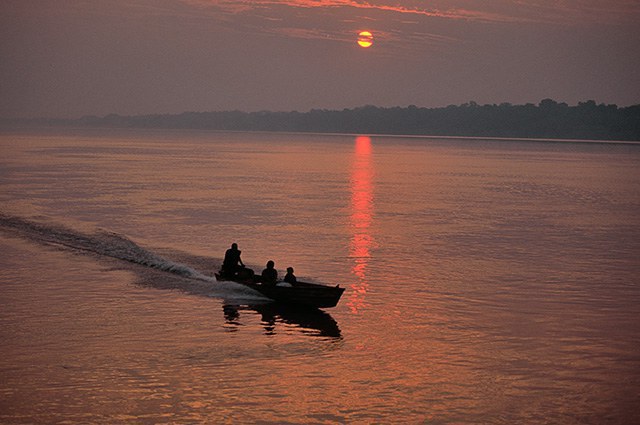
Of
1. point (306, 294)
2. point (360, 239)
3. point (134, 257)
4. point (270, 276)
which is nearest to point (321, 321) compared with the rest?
point (306, 294)

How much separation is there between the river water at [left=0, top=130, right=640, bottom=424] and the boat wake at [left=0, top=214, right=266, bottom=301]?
0.51ft

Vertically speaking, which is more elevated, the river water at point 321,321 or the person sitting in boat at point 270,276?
the person sitting in boat at point 270,276

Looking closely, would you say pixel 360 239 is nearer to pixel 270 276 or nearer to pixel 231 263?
pixel 231 263

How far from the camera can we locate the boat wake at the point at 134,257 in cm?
3306

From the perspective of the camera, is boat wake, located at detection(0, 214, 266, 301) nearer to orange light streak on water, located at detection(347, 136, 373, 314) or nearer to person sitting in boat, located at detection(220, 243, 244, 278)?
person sitting in boat, located at detection(220, 243, 244, 278)

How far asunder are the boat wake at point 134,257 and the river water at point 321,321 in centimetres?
15

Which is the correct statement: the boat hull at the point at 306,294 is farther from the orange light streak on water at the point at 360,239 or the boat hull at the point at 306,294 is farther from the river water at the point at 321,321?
the orange light streak on water at the point at 360,239

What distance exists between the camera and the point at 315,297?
94.2 ft

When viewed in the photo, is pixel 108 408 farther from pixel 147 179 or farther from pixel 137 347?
pixel 147 179

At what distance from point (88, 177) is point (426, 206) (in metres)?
49.2

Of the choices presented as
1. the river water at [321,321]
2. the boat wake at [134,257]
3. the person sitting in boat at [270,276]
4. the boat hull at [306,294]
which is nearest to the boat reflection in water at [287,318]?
the river water at [321,321]

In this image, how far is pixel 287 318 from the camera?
28547mm

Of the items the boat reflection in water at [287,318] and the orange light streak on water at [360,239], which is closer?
the boat reflection in water at [287,318]

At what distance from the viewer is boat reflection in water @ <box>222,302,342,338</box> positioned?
26844 mm
